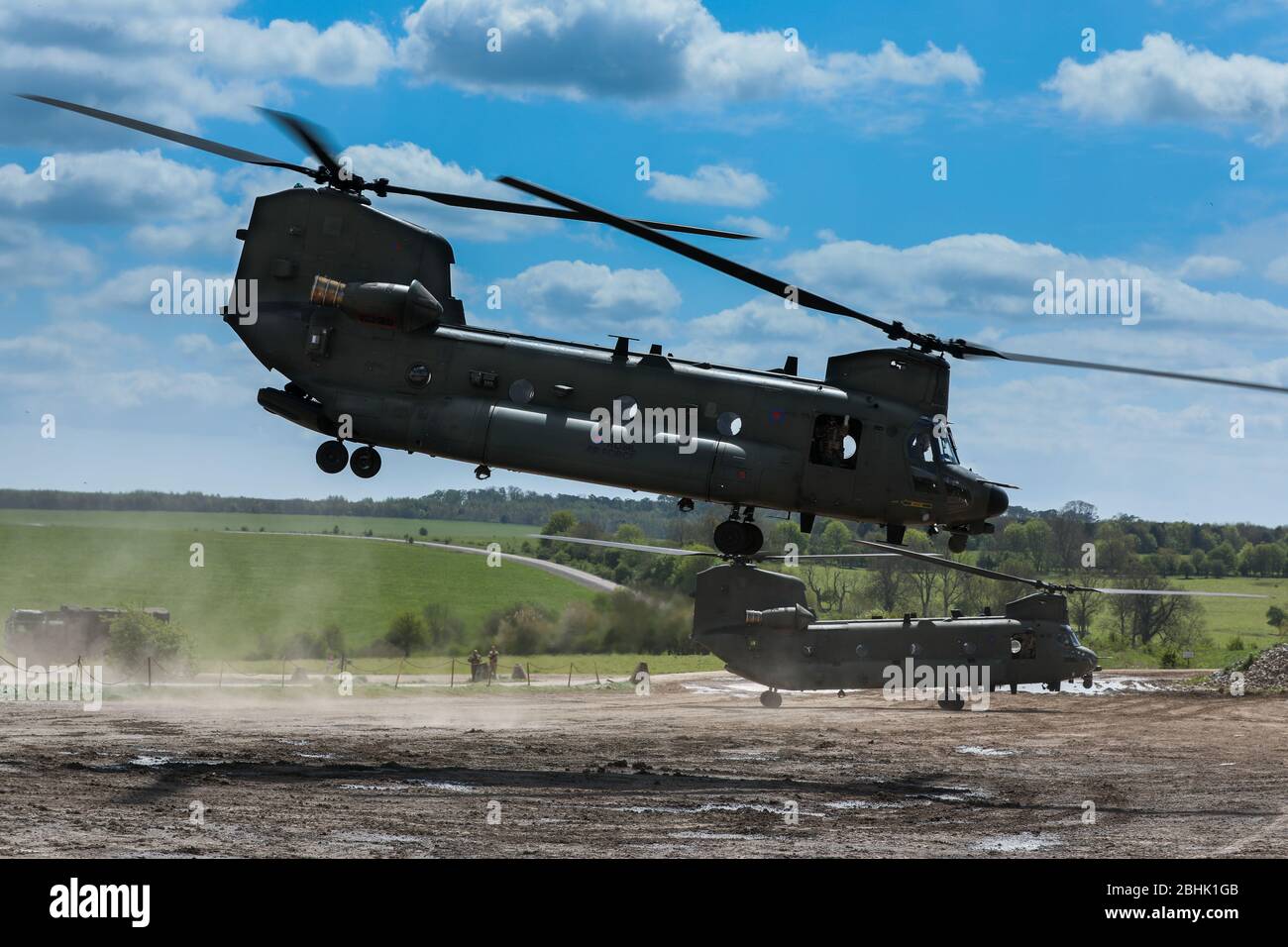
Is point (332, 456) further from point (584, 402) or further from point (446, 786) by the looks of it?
point (446, 786)

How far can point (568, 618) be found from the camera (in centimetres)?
5512

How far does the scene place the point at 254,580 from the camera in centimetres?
8219

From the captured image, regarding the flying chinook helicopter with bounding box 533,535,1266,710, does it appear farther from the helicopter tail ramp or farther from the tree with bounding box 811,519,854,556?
the tree with bounding box 811,519,854,556

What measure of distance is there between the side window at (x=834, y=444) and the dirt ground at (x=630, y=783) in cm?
501

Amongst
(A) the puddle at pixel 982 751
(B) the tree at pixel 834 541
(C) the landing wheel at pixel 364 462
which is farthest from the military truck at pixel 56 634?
(B) the tree at pixel 834 541

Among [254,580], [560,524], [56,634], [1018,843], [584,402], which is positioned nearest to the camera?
[1018,843]

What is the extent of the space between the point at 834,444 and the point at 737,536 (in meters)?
2.13

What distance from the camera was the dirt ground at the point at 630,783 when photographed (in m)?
15.7

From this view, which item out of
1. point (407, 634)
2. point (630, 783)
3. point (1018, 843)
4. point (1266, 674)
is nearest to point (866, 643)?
point (630, 783)

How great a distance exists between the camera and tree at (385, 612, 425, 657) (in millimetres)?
60375

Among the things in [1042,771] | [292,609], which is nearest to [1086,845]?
[1042,771]

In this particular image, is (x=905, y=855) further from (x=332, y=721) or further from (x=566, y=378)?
(x=332, y=721)

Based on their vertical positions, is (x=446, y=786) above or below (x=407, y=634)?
below

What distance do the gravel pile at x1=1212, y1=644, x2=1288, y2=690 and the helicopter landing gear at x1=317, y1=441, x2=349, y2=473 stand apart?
1449 inches
